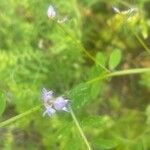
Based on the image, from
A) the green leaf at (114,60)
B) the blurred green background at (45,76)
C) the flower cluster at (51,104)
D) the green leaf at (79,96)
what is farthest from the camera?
the blurred green background at (45,76)

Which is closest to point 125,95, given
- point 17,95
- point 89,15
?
point 89,15

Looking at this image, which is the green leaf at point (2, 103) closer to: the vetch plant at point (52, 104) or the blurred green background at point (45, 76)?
the vetch plant at point (52, 104)

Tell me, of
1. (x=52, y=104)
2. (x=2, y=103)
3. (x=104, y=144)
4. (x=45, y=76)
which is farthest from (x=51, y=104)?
(x=45, y=76)

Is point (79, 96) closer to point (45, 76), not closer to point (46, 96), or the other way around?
point (46, 96)

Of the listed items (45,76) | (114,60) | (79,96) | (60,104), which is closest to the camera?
(60,104)

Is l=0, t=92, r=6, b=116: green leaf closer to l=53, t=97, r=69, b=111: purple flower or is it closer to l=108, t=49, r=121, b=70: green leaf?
l=53, t=97, r=69, b=111: purple flower

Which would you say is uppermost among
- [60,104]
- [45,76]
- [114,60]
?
[45,76]

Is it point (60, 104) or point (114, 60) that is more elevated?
point (114, 60)

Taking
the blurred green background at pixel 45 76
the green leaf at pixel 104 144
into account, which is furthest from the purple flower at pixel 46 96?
the blurred green background at pixel 45 76

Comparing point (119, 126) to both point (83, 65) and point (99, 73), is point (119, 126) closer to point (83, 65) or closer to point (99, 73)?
point (83, 65)

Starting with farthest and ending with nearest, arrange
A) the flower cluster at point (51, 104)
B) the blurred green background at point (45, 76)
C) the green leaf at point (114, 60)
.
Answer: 1. the blurred green background at point (45, 76)
2. the green leaf at point (114, 60)
3. the flower cluster at point (51, 104)

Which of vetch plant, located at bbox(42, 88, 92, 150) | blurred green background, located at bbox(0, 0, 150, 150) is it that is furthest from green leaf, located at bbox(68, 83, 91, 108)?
blurred green background, located at bbox(0, 0, 150, 150)
